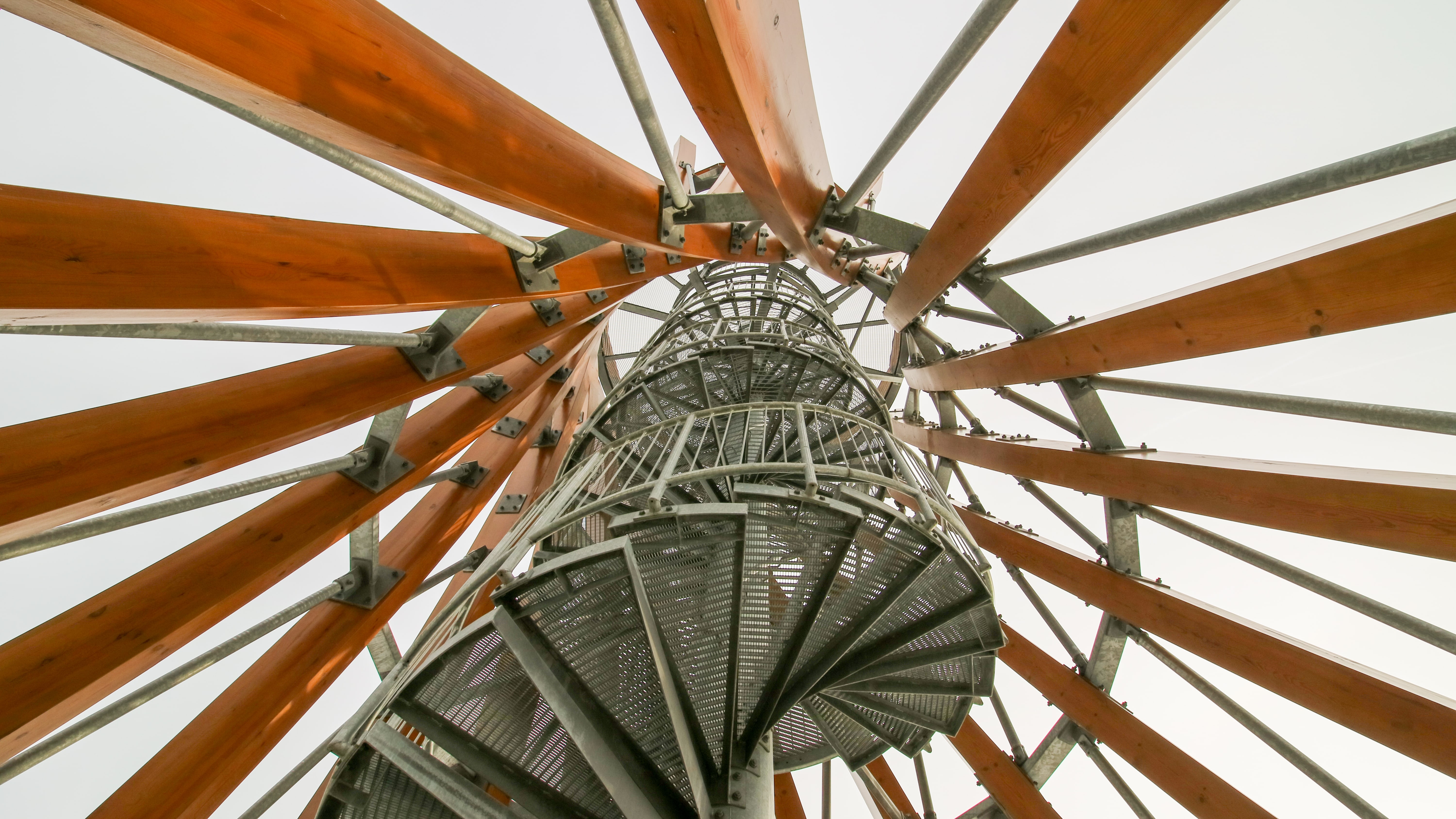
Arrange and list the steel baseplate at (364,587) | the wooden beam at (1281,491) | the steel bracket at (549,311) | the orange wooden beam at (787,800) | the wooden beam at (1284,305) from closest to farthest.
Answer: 1. the wooden beam at (1284,305)
2. the wooden beam at (1281,491)
3. the steel bracket at (549,311)
4. the steel baseplate at (364,587)
5. the orange wooden beam at (787,800)

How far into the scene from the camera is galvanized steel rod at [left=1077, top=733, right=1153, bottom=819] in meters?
8.25

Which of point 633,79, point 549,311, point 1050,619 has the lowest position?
point 1050,619

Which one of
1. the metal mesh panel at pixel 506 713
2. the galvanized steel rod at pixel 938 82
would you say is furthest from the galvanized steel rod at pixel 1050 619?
the metal mesh panel at pixel 506 713

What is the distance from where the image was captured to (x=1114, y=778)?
8453mm

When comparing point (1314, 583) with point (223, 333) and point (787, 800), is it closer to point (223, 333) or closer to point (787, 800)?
point (787, 800)

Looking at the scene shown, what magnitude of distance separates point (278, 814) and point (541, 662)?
3038cm

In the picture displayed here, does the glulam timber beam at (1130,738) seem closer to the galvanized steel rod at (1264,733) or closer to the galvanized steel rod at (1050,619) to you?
the galvanized steel rod at (1050,619)

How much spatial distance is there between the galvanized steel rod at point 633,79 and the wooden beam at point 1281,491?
487 cm

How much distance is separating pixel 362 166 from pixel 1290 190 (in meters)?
5.52

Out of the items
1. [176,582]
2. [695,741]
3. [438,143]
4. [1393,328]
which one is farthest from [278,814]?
[1393,328]

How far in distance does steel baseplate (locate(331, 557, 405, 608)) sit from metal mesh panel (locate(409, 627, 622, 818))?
3502 millimetres

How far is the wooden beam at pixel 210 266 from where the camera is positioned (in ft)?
10.1

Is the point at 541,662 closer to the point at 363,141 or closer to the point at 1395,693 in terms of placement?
the point at 363,141

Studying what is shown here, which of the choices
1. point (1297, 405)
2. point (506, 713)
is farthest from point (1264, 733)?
point (506, 713)
